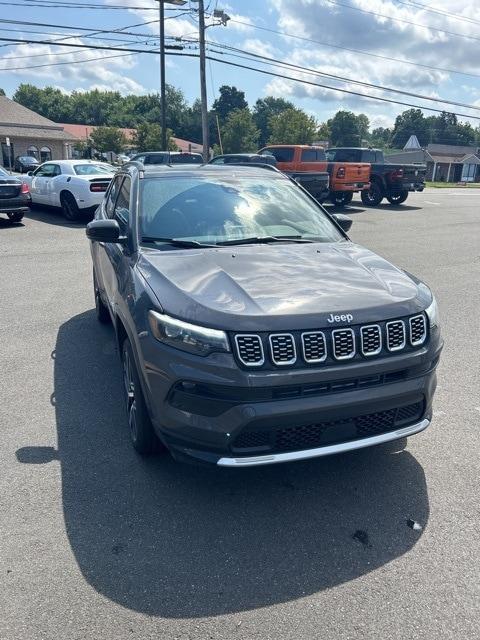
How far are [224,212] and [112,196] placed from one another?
72.3 inches

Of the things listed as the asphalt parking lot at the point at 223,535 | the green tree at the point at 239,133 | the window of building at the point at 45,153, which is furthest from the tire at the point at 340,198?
the green tree at the point at 239,133

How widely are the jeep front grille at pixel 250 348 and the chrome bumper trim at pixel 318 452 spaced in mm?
504

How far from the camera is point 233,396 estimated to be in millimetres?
2598

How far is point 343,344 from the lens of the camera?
2730 millimetres

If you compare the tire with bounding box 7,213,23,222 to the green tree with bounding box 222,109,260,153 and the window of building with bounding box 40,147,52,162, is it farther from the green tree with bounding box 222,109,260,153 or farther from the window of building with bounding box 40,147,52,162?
the green tree with bounding box 222,109,260,153

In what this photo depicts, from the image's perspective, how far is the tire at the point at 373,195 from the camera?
19875mm

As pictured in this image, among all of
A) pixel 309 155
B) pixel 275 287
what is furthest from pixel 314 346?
pixel 309 155

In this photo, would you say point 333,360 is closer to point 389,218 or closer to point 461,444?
point 461,444

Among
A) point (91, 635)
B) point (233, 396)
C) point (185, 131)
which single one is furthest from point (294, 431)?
point (185, 131)

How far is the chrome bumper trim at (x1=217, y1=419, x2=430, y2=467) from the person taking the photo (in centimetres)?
267

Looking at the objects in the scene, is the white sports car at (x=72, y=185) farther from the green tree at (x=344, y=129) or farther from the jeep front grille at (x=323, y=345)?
the green tree at (x=344, y=129)

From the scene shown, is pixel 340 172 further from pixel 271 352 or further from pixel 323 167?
pixel 271 352

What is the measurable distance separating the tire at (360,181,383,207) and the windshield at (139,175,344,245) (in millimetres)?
→ 16033

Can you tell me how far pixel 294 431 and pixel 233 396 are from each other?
1.26ft
